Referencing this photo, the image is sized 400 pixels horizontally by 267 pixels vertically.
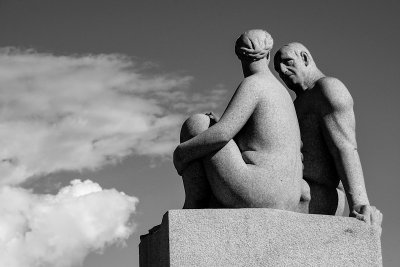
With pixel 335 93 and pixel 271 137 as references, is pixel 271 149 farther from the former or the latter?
pixel 335 93

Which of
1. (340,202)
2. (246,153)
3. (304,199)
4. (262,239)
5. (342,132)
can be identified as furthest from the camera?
(340,202)

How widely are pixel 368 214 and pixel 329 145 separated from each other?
1.02 meters

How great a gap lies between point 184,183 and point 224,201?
57 centimetres

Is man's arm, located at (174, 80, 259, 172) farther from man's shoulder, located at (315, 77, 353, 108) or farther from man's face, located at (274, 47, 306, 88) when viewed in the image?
man's face, located at (274, 47, 306, 88)

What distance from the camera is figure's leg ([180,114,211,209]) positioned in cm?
825

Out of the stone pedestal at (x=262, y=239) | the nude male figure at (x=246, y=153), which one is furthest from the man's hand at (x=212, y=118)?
the stone pedestal at (x=262, y=239)

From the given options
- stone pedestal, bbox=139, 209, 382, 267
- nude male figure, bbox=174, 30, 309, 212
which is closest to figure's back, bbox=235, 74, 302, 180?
nude male figure, bbox=174, 30, 309, 212

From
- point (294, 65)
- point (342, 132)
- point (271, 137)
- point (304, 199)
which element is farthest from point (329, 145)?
point (294, 65)

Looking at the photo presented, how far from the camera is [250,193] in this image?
312 inches

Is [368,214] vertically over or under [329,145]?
under

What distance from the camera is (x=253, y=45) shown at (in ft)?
28.6

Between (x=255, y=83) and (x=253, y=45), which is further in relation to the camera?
(x=253, y=45)

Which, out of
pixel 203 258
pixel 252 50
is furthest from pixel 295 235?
pixel 252 50

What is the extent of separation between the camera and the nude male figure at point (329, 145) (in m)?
8.62
